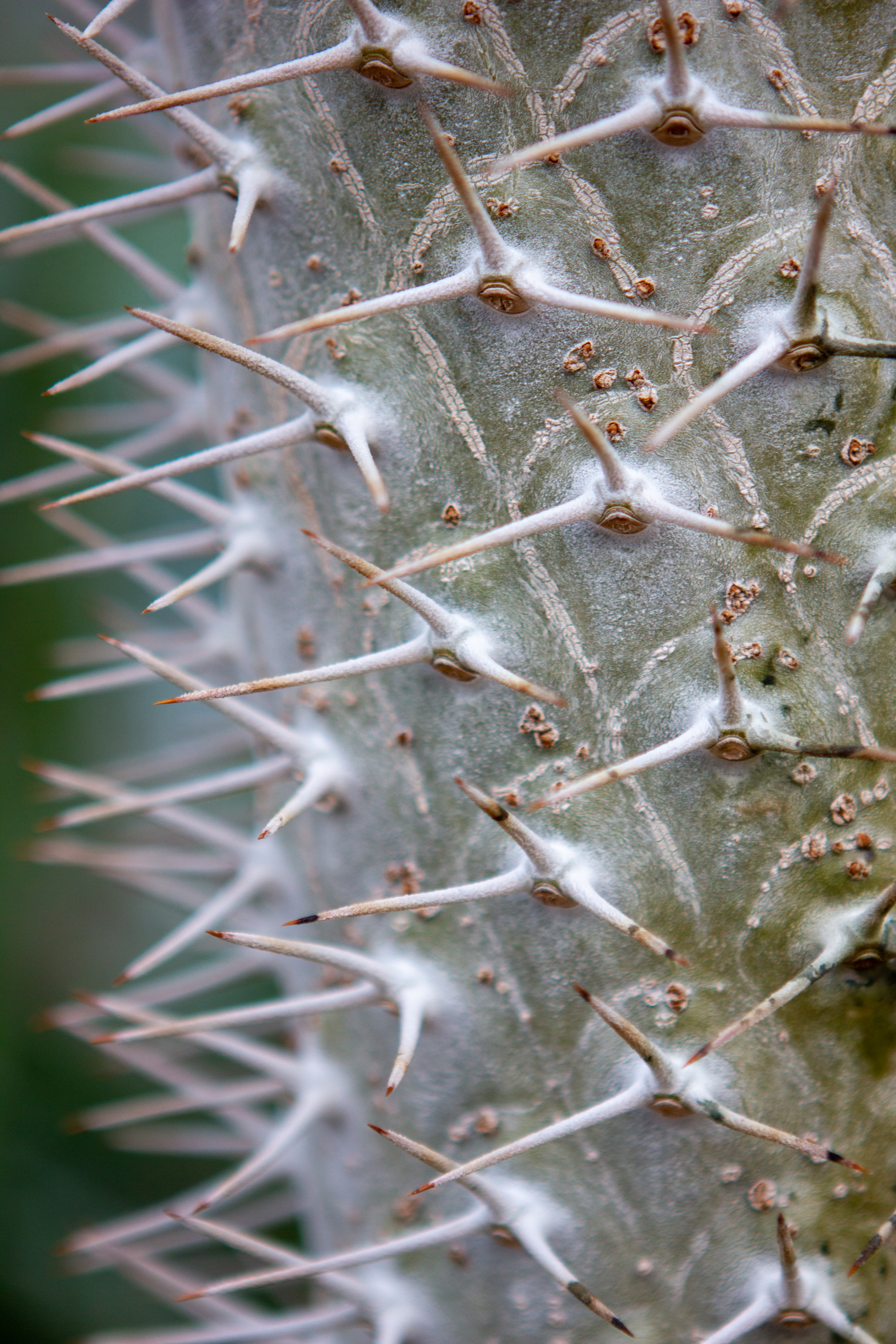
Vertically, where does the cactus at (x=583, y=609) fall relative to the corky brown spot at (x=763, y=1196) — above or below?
above

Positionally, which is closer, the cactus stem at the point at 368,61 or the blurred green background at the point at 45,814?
the cactus stem at the point at 368,61

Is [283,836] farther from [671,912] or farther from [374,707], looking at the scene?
[671,912]

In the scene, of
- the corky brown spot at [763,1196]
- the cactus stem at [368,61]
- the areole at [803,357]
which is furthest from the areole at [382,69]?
the corky brown spot at [763,1196]

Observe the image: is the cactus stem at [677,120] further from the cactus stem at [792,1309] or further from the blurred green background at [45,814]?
the blurred green background at [45,814]

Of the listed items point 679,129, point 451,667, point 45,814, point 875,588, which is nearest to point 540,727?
point 451,667

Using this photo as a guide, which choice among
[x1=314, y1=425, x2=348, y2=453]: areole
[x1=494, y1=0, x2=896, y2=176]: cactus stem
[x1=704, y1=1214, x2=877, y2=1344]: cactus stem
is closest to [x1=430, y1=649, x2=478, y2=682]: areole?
[x1=314, y1=425, x2=348, y2=453]: areole

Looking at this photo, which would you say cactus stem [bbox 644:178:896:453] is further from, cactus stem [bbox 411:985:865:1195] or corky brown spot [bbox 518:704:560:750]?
cactus stem [bbox 411:985:865:1195]

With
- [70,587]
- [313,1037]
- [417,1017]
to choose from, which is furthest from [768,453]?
[70,587]
